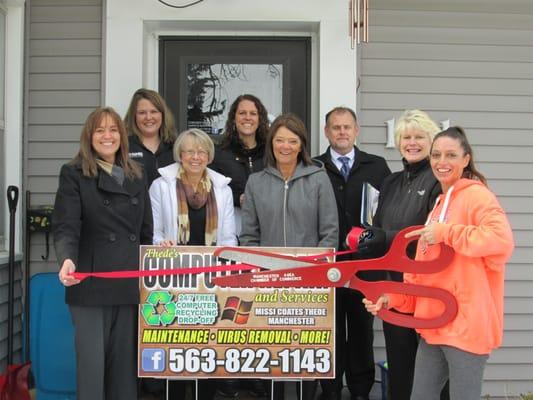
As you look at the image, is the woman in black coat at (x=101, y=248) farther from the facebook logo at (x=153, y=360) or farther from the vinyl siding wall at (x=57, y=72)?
the vinyl siding wall at (x=57, y=72)

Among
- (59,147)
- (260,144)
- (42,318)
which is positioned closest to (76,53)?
(59,147)

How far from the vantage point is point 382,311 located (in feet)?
8.95

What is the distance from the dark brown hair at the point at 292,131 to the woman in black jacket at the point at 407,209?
0.61 m

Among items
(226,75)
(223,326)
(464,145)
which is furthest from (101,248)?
(226,75)

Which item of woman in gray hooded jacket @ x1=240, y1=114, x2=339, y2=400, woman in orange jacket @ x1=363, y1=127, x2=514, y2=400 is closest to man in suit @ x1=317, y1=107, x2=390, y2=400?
woman in gray hooded jacket @ x1=240, y1=114, x2=339, y2=400

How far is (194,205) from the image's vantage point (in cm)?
350

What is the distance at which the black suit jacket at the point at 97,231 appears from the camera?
9.98 feet

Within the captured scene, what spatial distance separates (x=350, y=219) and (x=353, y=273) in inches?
40.6

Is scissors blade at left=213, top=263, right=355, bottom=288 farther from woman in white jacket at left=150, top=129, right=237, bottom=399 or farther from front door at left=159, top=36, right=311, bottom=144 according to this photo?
front door at left=159, top=36, right=311, bottom=144

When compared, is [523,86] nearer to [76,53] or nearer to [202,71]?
[202,71]

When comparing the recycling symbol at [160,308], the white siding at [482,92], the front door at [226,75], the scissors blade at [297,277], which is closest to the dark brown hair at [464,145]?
the scissors blade at [297,277]

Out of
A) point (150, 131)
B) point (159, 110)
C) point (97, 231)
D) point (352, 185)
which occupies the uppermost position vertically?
point (159, 110)

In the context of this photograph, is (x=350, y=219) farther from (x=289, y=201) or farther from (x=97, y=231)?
(x=97, y=231)

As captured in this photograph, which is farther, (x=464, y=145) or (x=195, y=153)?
(x=195, y=153)
